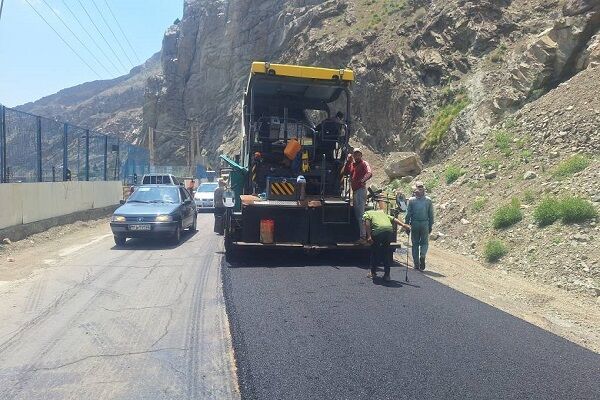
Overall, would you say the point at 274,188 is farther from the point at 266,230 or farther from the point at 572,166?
the point at 572,166

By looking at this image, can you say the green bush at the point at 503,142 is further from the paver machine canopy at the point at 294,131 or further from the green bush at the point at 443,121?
the green bush at the point at 443,121

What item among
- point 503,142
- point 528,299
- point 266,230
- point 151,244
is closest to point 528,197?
point 503,142

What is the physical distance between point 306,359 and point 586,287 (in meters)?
5.54

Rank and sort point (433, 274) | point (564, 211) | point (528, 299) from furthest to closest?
point (564, 211)
point (433, 274)
point (528, 299)

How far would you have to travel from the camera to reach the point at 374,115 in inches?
1342

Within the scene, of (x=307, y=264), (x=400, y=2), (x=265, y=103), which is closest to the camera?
(x=307, y=264)

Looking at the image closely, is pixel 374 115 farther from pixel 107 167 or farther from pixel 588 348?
Result: pixel 588 348

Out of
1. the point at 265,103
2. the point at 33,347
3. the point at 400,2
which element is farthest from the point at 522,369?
the point at 400,2

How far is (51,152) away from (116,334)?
13828 mm

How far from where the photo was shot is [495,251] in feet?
35.7

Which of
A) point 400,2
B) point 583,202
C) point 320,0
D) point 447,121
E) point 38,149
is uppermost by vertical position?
point 320,0

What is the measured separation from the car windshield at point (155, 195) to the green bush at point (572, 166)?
387 inches

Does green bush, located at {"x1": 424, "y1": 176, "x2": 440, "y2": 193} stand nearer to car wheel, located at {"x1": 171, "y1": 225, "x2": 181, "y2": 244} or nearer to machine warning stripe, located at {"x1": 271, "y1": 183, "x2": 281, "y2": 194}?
car wheel, located at {"x1": 171, "y1": 225, "x2": 181, "y2": 244}

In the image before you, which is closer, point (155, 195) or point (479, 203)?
point (479, 203)
